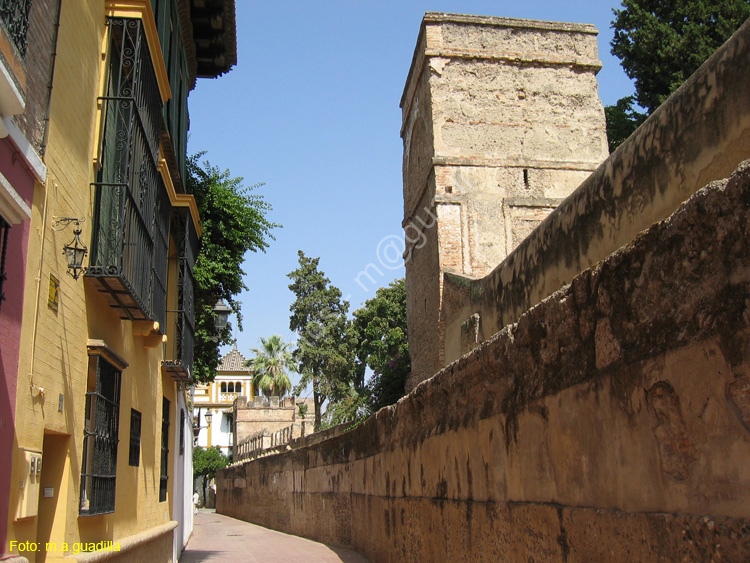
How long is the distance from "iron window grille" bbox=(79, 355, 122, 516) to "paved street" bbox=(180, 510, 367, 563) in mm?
4227

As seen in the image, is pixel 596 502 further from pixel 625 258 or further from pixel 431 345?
pixel 431 345

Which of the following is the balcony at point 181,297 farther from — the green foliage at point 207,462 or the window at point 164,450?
the green foliage at point 207,462

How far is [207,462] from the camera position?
48094 mm

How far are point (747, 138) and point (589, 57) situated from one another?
51.5ft

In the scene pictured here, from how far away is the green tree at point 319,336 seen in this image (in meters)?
40.3

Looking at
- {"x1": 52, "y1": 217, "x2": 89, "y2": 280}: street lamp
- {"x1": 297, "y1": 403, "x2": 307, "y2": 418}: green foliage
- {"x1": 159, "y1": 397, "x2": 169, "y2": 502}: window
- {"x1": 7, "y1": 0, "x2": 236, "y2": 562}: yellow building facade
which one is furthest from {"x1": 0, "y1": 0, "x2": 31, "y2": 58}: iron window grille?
{"x1": 297, "y1": 403, "x2": 307, "y2": 418}: green foliage

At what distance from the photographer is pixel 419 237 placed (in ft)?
62.9

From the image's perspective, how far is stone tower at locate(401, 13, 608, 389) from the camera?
17.5 metres

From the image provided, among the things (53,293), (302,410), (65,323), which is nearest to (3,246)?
(53,293)

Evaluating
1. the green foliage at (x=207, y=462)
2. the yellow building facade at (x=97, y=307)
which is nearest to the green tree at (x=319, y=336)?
the green foliage at (x=207, y=462)

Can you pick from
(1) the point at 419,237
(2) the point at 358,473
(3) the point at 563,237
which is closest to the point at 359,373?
(1) the point at 419,237

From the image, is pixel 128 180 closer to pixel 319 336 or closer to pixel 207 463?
pixel 319 336

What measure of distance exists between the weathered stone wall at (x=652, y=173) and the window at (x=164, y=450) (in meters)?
5.07

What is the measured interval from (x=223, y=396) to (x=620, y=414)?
63839 mm
